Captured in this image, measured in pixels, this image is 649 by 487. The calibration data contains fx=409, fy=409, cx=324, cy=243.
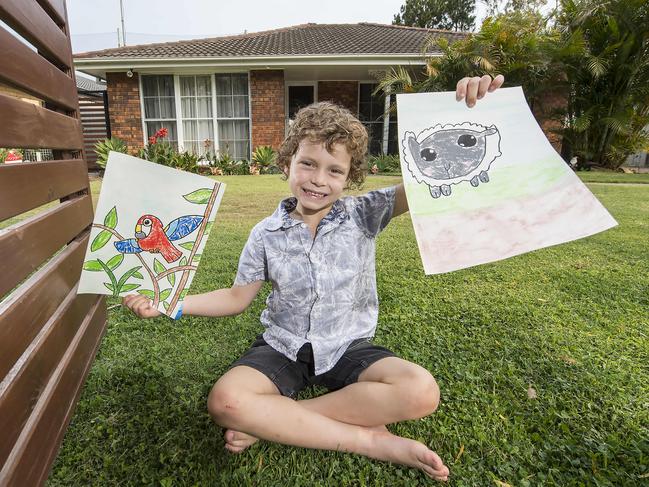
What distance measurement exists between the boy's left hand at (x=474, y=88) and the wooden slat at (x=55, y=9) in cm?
139

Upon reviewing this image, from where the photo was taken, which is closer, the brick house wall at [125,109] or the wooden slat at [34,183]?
the wooden slat at [34,183]

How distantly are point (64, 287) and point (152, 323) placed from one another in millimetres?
635

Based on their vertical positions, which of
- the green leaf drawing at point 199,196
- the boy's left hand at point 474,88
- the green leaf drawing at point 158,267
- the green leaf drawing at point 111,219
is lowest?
the green leaf drawing at point 158,267

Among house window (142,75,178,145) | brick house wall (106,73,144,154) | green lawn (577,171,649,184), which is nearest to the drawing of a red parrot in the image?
green lawn (577,171,649,184)

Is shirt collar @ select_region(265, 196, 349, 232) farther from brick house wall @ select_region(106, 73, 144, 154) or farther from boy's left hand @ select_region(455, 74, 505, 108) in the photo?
brick house wall @ select_region(106, 73, 144, 154)

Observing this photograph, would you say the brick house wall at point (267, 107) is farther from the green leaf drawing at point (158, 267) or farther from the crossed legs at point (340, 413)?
the crossed legs at point (340, 413)

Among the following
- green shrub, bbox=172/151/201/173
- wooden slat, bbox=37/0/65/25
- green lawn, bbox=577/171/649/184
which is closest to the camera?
wooden slat, bbox=37/0/65/25

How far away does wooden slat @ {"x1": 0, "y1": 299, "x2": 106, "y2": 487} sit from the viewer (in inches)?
35.5

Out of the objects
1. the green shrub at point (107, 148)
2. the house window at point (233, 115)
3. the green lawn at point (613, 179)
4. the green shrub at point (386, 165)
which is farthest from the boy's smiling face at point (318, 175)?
the house window at point (233, 115)

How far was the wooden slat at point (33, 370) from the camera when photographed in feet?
2.89

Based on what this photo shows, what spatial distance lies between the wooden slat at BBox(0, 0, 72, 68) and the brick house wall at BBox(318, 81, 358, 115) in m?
10.2

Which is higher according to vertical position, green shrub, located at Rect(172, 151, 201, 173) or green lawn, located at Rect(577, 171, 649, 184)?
green shrub, located at Rect(172, 151, 201, 173)

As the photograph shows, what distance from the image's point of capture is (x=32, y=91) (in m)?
1.19

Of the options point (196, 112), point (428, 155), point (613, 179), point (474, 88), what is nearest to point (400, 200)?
point (428, 155)
